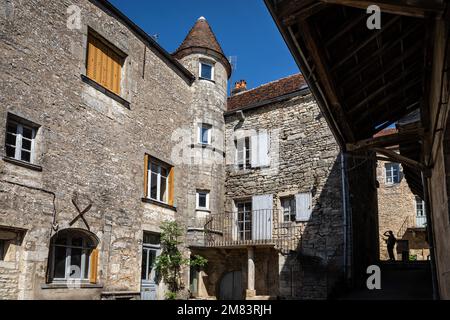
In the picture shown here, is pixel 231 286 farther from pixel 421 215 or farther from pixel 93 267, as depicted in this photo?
pixel 421 215

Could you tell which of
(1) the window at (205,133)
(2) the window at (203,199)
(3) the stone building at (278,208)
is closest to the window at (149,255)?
(3) the stone building at (278,208)

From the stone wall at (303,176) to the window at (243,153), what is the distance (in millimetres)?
246

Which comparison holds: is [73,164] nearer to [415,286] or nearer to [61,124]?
[61,124]

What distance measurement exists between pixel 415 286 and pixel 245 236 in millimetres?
5339

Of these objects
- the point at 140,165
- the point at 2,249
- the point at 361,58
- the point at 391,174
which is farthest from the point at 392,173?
the point at 2,249

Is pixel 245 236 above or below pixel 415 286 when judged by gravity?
above

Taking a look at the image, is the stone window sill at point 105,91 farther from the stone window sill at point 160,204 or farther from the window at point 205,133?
the window at point 205,133

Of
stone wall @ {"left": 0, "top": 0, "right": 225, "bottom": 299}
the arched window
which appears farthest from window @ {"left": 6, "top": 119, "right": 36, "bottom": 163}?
the arched window

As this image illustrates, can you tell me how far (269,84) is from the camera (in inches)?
691

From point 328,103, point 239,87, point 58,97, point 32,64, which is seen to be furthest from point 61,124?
point 239,87

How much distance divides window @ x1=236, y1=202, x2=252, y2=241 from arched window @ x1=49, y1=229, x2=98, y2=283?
562 cm

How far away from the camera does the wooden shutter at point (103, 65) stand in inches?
444

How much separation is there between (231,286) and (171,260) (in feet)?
9.40

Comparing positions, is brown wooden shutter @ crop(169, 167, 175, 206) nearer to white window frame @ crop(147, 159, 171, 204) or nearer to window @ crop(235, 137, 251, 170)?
white window frame @ crop(147, 159, 171, 204)
